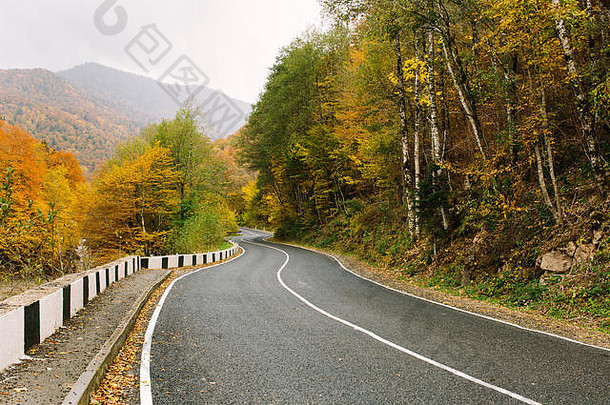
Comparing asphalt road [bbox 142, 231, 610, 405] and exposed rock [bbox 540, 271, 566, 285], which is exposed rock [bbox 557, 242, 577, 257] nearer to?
exposed rock [bbox 540, 271, 566, 285]

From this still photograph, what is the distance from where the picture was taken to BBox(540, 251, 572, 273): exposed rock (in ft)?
26.1

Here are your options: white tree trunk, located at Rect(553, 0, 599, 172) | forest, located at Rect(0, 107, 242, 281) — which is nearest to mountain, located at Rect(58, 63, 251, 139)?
forest, located at Rect(0, 107, 242, 281)

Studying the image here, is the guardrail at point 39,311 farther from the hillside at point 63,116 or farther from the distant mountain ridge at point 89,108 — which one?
the hillside at point 63,116

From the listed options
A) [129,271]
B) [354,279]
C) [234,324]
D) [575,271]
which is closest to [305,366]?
[234,324]

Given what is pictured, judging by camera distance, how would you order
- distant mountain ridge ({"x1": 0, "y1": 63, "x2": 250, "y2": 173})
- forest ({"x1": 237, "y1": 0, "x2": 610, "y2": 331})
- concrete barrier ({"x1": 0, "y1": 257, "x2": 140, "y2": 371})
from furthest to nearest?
distant mountain ridge ({"x1": 0, "y1": 63, "x2": 250, "y2": 173})
forest ({"x1": 237, "y1": 0, "x2": 610, "y2": 331})
concrete barrier ({"x1": 0, "y1": 257, "x2": 140, "y2": 371})

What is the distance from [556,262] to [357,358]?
6.02 meters

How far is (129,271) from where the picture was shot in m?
11.9

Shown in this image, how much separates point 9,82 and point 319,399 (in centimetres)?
14864

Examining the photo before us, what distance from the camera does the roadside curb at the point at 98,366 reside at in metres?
3.25

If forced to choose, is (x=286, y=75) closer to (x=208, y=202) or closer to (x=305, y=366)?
(x=208, y=202)

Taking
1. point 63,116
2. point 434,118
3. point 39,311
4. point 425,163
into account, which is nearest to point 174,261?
point 39,311

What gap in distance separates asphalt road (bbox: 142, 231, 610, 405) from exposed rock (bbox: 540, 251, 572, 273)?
2600mm

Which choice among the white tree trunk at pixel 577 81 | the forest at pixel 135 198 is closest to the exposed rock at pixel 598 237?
the white tree trunk at pixel 577 81

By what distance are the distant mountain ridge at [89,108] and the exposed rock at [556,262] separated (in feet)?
74.8
